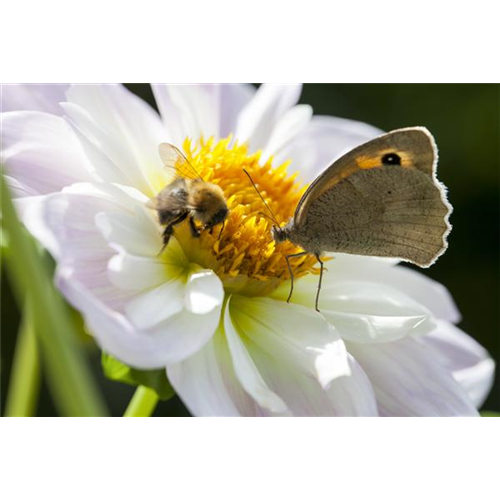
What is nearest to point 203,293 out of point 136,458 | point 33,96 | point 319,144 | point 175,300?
point 175,300

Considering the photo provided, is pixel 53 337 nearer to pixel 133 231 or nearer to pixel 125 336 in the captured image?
pixel 125 336

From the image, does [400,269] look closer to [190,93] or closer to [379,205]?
[379,205]

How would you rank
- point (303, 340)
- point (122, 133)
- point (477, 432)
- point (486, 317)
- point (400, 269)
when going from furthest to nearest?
point (486, 317) < point (400, 269) < point (122, 133) < point (303, 340) < point (477, 432)

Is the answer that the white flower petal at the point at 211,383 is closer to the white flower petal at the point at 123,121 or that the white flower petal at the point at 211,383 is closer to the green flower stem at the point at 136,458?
the green flower stem at the point at 136,458

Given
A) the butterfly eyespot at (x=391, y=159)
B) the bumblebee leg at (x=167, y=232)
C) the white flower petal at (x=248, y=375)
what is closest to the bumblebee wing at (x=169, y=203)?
the bumblebee leg at (x=167, y=232)

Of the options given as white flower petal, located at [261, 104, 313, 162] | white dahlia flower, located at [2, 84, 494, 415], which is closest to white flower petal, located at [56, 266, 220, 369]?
white dahlia flower, located at [2, 84, 494, 415]

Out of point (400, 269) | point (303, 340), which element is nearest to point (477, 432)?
point (303, 340)
